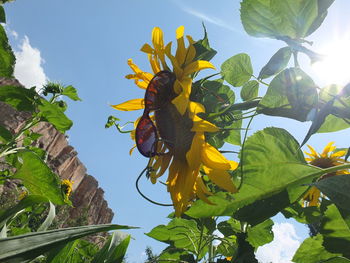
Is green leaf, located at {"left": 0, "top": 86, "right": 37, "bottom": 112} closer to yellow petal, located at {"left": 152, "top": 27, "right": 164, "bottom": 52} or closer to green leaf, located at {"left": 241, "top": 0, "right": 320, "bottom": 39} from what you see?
yellow petal, located at {"left": 152, "top": 27, "right": 164, "bottom": 52}

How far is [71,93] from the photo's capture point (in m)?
1.68

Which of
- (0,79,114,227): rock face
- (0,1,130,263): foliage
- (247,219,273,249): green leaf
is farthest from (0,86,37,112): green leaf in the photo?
(0,79,114,227): rock face

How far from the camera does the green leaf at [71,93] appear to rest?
5.48ft

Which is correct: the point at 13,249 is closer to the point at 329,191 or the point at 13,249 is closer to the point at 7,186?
the point at 329,191

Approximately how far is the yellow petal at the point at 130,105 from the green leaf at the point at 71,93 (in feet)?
4.15

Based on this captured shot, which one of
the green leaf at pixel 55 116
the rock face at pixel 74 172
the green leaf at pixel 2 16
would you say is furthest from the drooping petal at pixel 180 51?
the rock face at pixel 74 172

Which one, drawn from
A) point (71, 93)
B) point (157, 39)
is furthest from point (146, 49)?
point (71, 93)

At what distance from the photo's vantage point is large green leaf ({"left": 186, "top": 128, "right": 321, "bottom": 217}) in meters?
0.34

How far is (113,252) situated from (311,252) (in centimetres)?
33

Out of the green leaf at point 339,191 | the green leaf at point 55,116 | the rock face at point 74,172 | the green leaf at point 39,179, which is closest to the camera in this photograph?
the green leaf at point 339,191

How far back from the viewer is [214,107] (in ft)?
1.16

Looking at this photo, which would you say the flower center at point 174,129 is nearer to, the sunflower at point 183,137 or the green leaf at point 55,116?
the sunflower at point 183,137

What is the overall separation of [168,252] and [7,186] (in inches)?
575

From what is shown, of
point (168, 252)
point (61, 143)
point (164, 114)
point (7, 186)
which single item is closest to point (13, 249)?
point (164, 114)
